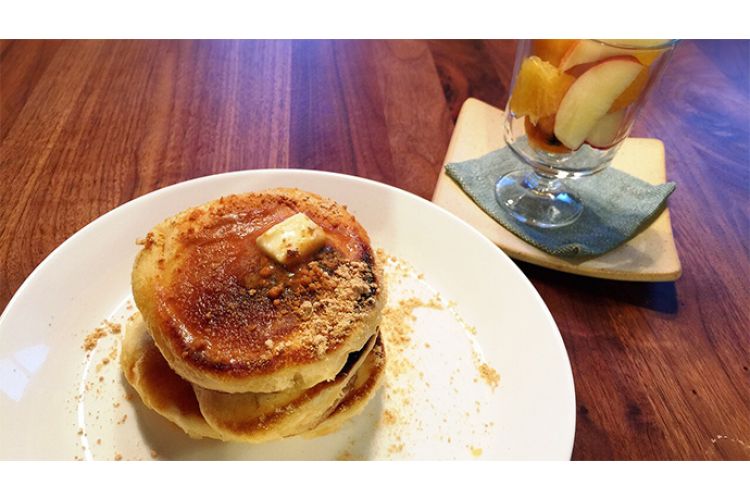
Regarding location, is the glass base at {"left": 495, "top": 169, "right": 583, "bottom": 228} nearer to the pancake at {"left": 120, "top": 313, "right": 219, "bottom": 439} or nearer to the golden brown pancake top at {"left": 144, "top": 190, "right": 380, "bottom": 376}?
the golden brown pancake top at {"left": 144, "top": 190, "right": 380, "bottom": 376}

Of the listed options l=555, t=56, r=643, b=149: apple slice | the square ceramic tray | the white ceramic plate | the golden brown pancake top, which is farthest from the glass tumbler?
the golden brown pancake top

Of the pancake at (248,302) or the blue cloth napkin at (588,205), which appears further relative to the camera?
the blue cloth napkin at (588,205)

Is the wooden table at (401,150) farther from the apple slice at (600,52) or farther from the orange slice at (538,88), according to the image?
the apple slice at (600,52)

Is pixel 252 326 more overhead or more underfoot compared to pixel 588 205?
more overhead

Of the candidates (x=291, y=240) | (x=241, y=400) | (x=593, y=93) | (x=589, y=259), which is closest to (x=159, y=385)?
(x=241, y=400)

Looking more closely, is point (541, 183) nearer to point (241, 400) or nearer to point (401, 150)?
point (401, 150)

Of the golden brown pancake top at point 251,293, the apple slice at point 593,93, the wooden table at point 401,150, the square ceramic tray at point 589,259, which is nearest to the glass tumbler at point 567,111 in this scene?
the apple slice at point 593,93

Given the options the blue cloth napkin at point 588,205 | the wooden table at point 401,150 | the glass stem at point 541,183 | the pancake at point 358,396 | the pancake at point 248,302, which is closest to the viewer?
the pancake at point 248,302
